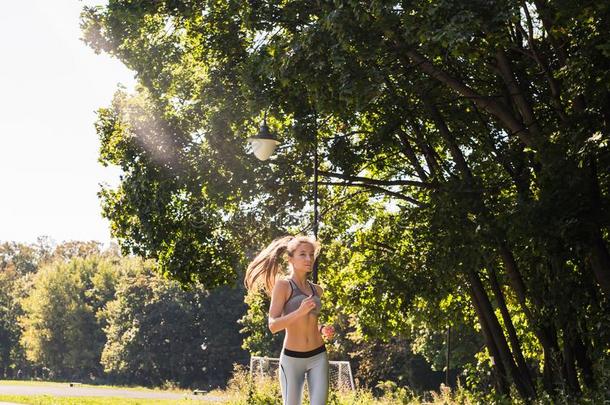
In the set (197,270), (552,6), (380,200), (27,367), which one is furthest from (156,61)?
(27,367)

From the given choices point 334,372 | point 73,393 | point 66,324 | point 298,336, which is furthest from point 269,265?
point 66,324

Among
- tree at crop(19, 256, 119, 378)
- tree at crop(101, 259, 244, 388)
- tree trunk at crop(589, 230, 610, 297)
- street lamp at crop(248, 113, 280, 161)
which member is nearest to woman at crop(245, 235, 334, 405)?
street lamp at crop(248, 113, 280, 161)

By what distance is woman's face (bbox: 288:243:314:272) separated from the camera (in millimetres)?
6910

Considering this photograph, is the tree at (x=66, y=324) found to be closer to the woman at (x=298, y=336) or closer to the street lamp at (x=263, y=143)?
the street lamp at (x=263, y=143)

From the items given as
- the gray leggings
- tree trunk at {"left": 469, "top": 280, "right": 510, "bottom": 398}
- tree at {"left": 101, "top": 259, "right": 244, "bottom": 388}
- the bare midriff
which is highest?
tree at {"left": 101, "top": 259, "right": 244, "bottom": 388}

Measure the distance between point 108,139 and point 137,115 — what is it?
1362 millimetres

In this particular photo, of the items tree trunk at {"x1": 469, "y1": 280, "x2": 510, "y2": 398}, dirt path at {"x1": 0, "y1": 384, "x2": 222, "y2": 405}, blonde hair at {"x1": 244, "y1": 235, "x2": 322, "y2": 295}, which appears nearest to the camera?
blonde hair at {"x1": 244, "y1": 235, "x2": 322, "y2": 295}

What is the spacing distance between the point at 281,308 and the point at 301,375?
55cm

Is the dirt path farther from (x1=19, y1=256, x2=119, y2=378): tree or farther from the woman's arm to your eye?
(x1=19, y1=256, x2=119, y2=378): tree

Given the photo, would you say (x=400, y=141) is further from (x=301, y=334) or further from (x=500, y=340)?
(x=301, y=334)

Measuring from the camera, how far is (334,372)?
947 inches

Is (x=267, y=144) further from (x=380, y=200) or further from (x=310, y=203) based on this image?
(x=380, y=200)

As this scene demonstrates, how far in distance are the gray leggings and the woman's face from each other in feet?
2.13

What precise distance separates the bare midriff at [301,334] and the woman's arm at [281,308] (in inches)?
3.0
